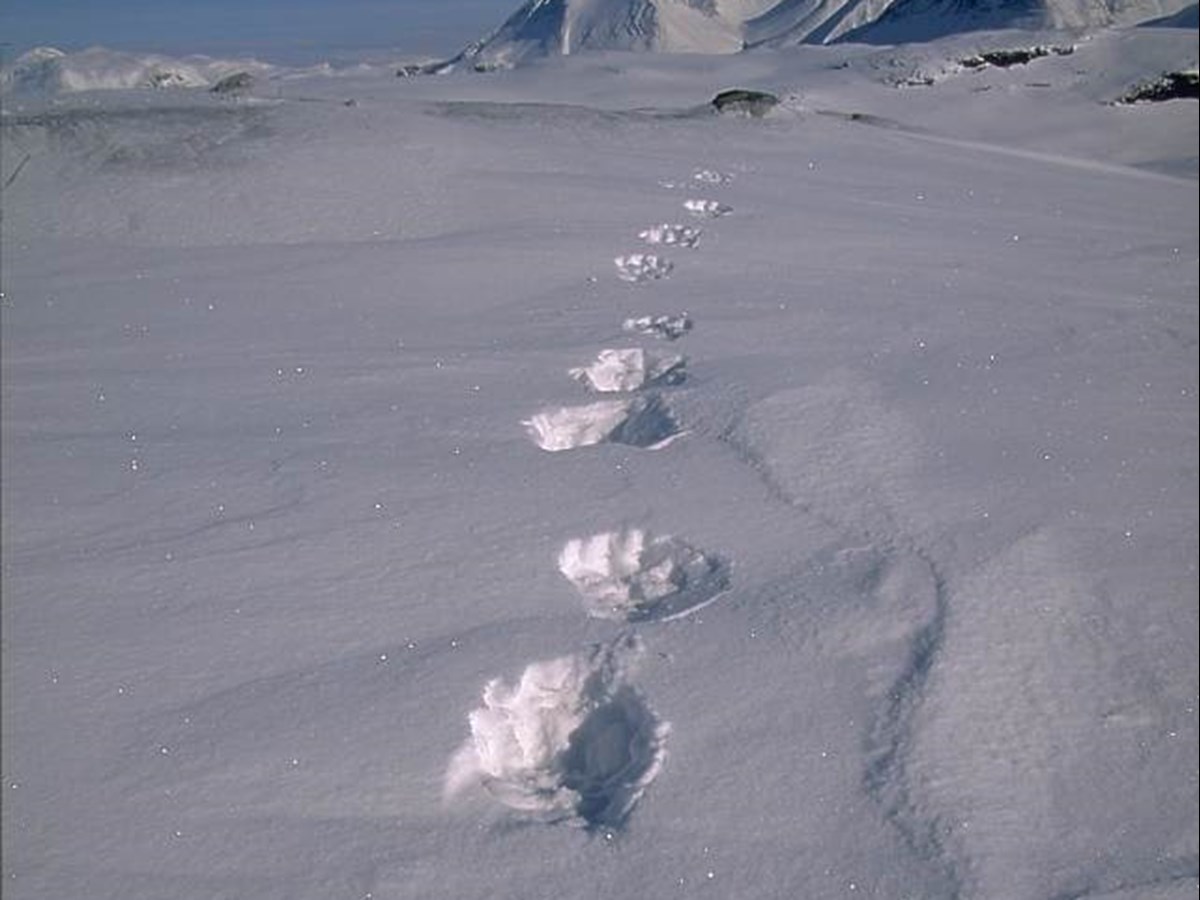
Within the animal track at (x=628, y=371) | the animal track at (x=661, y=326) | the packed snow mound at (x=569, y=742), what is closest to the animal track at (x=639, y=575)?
the packed snow mound at (x=569, y=742)

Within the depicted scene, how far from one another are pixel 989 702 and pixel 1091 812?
0.32m

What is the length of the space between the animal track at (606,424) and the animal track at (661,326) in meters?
0.72

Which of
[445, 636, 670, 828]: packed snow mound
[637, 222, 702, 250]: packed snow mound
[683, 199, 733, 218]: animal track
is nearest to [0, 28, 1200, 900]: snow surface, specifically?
[445, 636, 670, 828]: packed snow mound

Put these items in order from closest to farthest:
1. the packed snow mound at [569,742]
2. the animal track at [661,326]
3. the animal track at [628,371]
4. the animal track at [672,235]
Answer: the packed snow mound at [569,742] → the animal track at [628,371] → the animal track at [661,326] → the animal track at [672,235]

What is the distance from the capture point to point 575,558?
9.60ft

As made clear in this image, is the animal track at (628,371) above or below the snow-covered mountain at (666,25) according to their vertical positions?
below

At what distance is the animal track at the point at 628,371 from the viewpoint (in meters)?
4.13

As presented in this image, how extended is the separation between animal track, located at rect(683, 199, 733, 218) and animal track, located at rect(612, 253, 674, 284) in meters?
1.08

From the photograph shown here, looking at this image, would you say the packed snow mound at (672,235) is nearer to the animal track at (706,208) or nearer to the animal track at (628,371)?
the animal track at (706,208)

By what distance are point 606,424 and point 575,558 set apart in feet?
3.22

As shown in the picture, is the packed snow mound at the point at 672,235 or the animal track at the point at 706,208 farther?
the animal track at the point at 706,208

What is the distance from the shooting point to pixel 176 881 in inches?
74.3

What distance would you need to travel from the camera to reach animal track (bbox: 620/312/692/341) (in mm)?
4574

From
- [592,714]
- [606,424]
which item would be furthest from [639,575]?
[606,424]
